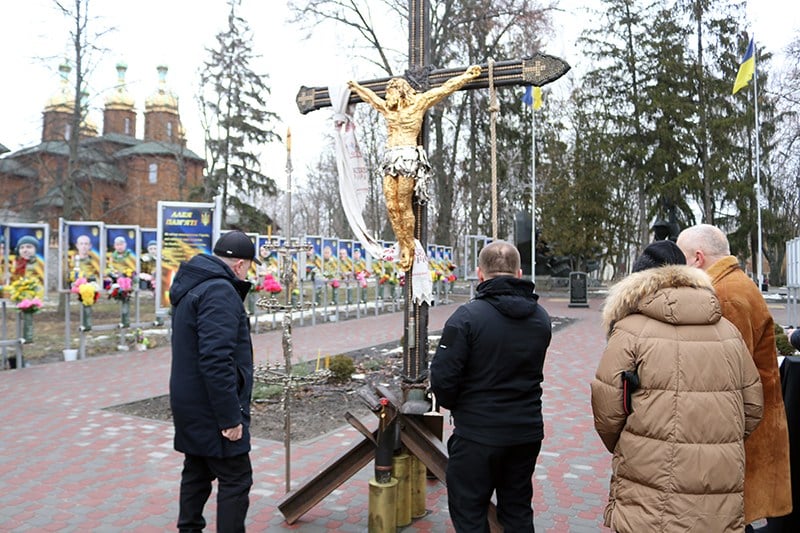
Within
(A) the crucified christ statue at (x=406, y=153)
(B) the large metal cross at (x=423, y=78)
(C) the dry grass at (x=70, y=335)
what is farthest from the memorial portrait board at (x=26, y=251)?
(A) the crucified christ statue at (x=406, y=153)

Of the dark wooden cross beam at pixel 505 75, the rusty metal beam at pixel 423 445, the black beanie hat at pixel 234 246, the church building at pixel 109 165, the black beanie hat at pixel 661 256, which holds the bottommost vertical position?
the rusty metal beam at pixel 423 445

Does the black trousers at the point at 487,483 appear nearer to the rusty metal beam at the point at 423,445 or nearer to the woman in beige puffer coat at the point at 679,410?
the woman in beige puffer coat at the point at 679,410

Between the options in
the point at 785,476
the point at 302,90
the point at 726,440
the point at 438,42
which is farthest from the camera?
the point at 438,42

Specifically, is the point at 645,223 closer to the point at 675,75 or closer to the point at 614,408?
the point at 675,75

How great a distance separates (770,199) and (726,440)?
4107cm

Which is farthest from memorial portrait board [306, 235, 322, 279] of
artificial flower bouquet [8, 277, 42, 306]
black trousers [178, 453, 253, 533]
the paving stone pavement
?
black trousers [178, 453, 253, 533]

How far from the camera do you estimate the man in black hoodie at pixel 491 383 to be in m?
2.97

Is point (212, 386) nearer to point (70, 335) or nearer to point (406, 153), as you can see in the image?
point (406, 153)

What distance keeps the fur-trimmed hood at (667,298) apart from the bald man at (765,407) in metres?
0.57

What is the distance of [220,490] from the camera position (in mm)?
3338

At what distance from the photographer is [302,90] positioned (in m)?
5.94

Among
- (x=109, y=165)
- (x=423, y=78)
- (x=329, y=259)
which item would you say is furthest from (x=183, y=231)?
(x=109, y=165)

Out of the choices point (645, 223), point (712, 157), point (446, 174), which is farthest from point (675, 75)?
point (446, 174)

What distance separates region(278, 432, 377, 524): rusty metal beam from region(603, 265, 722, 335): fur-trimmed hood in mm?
2183
